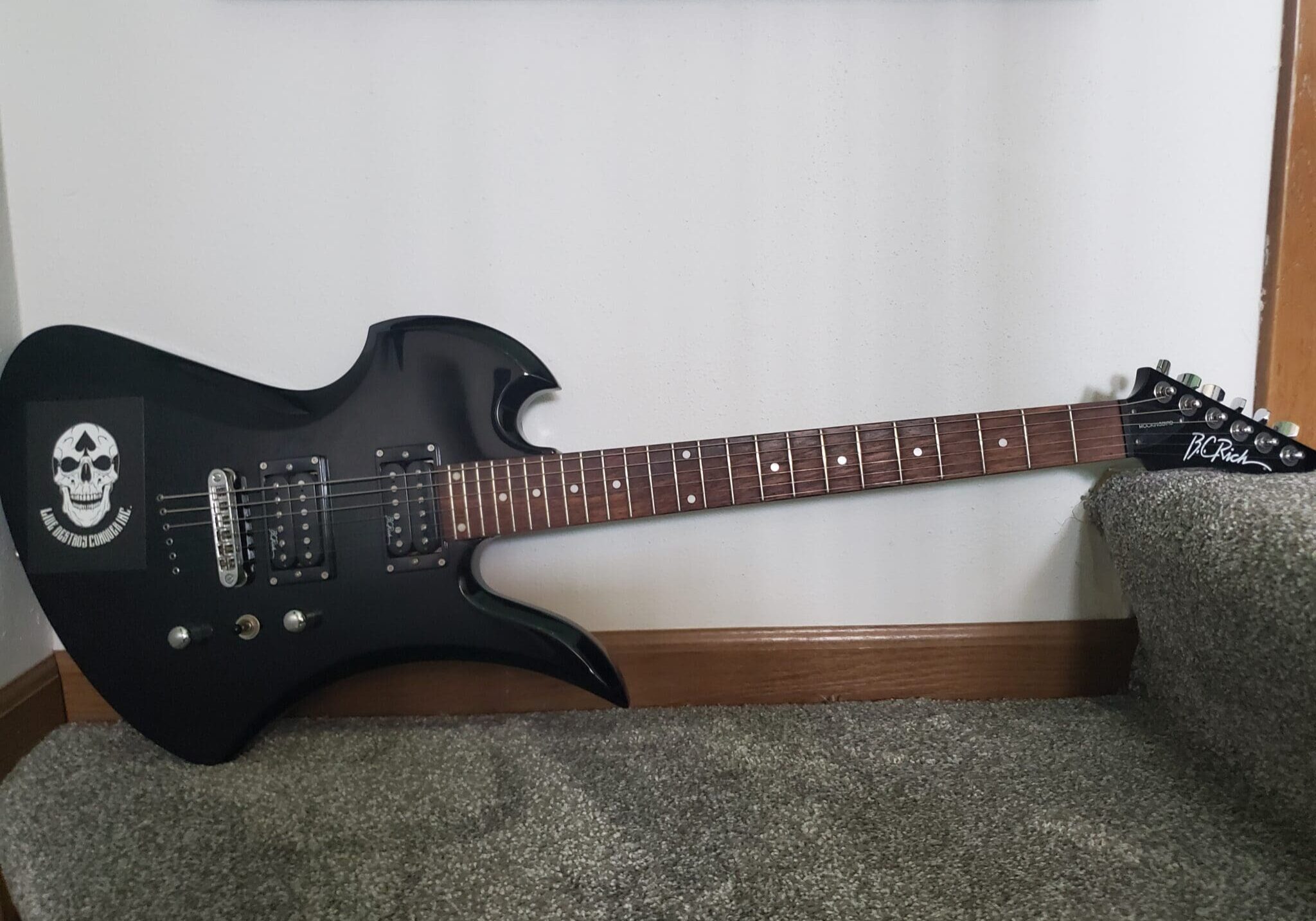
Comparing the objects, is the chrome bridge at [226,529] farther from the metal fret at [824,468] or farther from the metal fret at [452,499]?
the metal fret at [824,468]

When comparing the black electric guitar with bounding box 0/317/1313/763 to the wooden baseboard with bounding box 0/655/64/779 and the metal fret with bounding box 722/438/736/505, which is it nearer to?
the metal fret with bounding box 722/438/736/505

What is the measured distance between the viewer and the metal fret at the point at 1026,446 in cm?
84

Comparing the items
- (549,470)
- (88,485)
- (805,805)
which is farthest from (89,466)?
(805,805)

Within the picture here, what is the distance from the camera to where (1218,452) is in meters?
0.82

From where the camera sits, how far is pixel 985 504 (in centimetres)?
95

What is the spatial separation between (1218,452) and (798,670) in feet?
1.76

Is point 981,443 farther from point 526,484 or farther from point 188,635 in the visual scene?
point 188,635

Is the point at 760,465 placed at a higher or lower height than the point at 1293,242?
lower

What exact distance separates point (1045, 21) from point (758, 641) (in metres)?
0.81

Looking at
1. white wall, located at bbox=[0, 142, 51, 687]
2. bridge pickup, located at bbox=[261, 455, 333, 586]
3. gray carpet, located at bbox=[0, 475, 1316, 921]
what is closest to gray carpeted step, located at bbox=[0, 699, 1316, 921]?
gray carpet, located at bbox=[0, 475, 1316, 921]

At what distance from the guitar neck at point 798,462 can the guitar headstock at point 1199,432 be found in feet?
0.09

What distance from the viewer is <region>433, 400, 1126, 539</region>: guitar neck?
841mm

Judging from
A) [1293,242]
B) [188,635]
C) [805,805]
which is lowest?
[805,805]

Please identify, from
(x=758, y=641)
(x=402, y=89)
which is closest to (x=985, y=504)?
(x=758, y=641)
